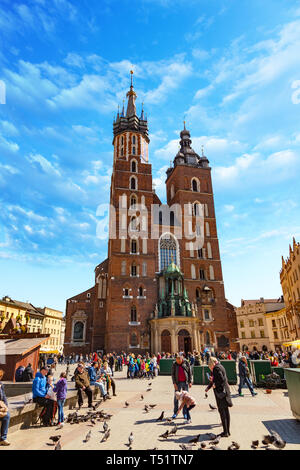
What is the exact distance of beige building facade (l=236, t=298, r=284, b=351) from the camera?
56.5 meters

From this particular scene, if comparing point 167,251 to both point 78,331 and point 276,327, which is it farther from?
point 276,327

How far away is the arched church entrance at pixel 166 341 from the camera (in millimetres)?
33938

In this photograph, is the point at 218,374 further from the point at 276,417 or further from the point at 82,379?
the point at 82,379

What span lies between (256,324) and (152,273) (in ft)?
106

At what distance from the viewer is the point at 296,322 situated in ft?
114

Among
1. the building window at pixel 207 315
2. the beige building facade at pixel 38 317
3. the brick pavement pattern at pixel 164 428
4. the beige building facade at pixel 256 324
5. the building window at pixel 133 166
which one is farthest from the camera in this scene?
the beige building facade at pixel 256 324

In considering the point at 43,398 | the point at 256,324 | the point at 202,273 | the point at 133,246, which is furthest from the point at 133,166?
the point at 256,324

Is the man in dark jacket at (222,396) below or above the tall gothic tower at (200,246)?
below

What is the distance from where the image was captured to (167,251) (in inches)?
1657

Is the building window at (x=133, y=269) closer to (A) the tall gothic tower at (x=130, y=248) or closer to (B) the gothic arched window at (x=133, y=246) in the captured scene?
(A) the tall gothic tower at (x=130, y=248)

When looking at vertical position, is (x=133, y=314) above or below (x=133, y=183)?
below

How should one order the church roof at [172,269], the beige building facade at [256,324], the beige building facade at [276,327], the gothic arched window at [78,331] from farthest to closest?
the beige building facade at [256,324] → the beige building facade at [276,327] → the gothic arched window at [78,331] → the church roof at [172,269]

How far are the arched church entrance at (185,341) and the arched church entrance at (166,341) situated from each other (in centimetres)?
131

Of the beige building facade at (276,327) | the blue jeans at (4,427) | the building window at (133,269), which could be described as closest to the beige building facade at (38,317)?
the building window at (133,269)
